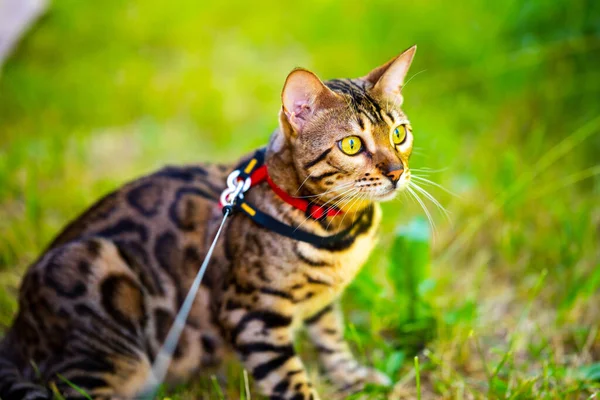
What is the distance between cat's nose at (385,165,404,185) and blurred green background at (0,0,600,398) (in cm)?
68

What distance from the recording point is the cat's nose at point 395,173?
5.32ft

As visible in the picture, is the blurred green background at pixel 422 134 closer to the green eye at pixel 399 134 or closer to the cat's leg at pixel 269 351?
the cat's leg at pixel 269 351

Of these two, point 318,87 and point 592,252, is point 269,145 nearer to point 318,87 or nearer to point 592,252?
point 318,87

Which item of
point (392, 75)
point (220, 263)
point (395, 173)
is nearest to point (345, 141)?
point (395, 173)

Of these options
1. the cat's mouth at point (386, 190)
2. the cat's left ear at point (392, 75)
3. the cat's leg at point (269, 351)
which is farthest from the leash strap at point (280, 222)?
the cat's left ear at point (392, 75)

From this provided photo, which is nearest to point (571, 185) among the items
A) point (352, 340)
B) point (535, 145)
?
point (535, 145)

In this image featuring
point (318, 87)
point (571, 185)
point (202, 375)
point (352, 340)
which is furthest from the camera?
point (571, 185)

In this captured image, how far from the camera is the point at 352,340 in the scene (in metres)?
2.32

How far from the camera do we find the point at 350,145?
65.4 inches

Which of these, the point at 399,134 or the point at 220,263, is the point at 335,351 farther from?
the point at 399,134

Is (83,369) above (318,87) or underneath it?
underneath

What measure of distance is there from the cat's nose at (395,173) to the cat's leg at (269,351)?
576 millimetres

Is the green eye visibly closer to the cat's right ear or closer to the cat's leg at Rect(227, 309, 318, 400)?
the cat's right ear

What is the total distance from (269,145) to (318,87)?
→ 32 centimetres
